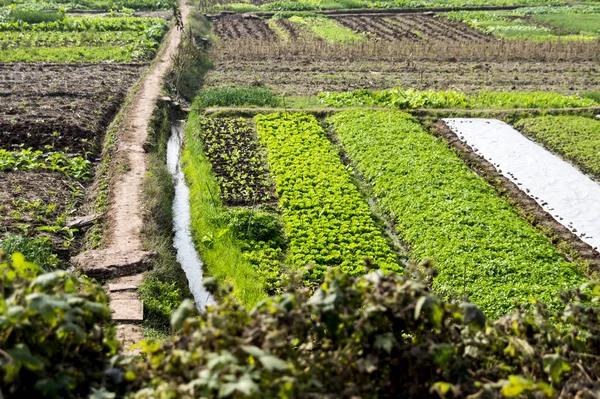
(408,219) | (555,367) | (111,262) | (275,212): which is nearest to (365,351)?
(555,367)

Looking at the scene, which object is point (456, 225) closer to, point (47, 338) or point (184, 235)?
point (184, 235)

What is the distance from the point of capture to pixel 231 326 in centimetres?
405

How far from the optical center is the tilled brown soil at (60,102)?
18.4 m

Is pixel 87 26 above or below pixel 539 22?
above

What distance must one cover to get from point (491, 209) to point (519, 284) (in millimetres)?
3366

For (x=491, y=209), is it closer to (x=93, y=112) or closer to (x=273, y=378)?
(x=273, y=378)

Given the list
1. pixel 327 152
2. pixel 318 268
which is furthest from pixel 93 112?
pixel 318 268

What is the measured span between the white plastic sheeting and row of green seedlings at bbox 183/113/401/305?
4.38 metres

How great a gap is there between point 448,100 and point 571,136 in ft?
16.8

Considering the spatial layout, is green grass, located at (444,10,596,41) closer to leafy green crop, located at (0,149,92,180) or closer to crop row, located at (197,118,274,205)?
crop row, located at (197,118,274,205)

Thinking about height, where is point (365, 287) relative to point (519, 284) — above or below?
above

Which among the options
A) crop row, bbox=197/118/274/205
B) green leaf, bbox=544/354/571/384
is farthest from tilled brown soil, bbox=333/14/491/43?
green leaf, bbox=544/354/571/384

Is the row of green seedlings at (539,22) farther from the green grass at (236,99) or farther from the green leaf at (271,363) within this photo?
the green leaf at (271,363)

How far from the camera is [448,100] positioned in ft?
78.0
